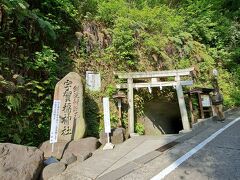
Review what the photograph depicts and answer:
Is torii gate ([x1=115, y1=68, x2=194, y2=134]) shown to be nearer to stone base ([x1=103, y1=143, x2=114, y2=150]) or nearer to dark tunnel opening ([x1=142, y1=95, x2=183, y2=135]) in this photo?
dark tunnel opening ([x1=142, y1=95, x2=183, y2=135])

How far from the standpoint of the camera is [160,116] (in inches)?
587

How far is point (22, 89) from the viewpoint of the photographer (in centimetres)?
809

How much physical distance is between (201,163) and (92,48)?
7.27 metres

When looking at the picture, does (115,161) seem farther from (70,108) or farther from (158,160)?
(70,108)

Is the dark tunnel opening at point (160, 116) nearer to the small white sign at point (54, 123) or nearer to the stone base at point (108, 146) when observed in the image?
the stone base at point (108, 146)

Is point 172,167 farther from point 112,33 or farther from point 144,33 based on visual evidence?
point 144,33

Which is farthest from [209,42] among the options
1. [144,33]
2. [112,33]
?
[112,33]

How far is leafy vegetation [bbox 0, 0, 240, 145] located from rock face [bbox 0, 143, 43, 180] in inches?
73.9

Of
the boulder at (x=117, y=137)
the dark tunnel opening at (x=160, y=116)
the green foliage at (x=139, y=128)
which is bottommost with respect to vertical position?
the boulder at (x=117, y=137)

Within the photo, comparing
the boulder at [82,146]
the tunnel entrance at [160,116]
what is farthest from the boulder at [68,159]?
the tunnel entrance at [160,116]

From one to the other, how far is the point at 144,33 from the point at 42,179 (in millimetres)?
9507

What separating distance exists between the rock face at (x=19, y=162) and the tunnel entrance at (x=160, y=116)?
270 inches

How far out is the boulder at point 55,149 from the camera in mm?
7145

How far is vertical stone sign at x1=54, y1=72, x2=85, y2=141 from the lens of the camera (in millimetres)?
8141
